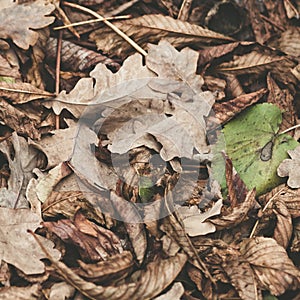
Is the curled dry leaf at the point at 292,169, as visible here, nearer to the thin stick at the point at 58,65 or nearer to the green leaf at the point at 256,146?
the green leaf at the point at 256,146

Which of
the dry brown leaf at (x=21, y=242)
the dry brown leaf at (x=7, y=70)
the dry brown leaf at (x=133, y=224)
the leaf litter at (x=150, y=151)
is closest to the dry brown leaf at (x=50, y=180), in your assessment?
the leaf litter at (x=150, y=151)

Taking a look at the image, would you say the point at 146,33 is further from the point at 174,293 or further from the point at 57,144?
the point at 174,293

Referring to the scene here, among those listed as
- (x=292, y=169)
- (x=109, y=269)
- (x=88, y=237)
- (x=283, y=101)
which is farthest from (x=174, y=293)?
(x=283, y=101)

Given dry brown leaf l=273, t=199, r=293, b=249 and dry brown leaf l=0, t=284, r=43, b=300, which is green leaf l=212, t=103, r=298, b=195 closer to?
dry brown leaf l=273, t=199, r=293, b=249

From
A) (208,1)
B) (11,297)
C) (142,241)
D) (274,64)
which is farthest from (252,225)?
(208,1)

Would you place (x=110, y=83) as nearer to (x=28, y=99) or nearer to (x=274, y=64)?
(x=28, y=99)
